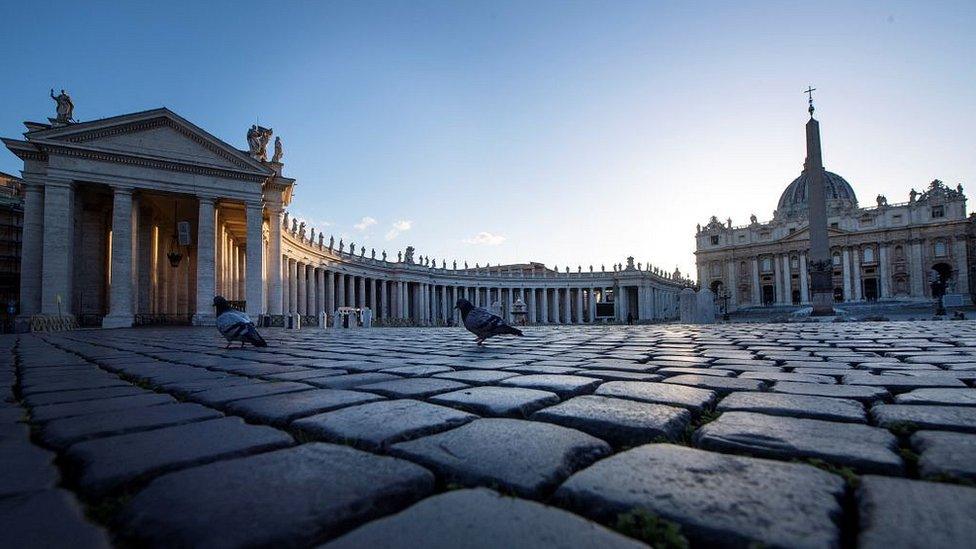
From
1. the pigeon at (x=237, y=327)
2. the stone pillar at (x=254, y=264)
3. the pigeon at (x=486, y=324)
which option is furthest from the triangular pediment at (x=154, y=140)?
the pigeon at (x=486, y=324)

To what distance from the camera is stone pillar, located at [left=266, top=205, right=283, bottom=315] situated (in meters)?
26.2

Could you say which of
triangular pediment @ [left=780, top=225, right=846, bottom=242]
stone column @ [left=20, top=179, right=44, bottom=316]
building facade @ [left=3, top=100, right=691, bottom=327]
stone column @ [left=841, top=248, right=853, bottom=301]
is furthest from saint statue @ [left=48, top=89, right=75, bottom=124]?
stone column @ [left=841, top=248, right=853, bottom=301]

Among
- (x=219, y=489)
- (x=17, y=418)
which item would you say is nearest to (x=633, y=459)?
(x=219, y=489)

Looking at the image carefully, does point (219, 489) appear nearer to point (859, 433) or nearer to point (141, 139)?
point (859, 433)

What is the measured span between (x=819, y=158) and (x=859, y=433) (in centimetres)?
2823

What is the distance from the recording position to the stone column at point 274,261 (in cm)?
2617

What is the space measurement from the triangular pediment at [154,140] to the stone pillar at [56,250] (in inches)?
77.8

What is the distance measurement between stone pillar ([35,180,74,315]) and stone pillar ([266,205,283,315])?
8.35m

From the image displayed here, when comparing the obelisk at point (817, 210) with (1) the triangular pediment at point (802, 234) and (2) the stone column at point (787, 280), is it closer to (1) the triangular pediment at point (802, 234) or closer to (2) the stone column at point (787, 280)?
(1) the triangular pediment at point (802, 234)

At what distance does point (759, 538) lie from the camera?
981 mm

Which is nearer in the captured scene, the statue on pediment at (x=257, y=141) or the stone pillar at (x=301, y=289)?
the statue on pediment at (x=257, y=141)

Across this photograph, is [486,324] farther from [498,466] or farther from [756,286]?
[756,286]

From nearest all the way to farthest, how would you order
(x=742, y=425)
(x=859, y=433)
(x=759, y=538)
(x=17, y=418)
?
(x=759, y=538) → (x=859, y=433) → (x=742, y=425) → (x=17, y=418)

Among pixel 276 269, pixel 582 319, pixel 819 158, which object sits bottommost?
pixel 582 319
